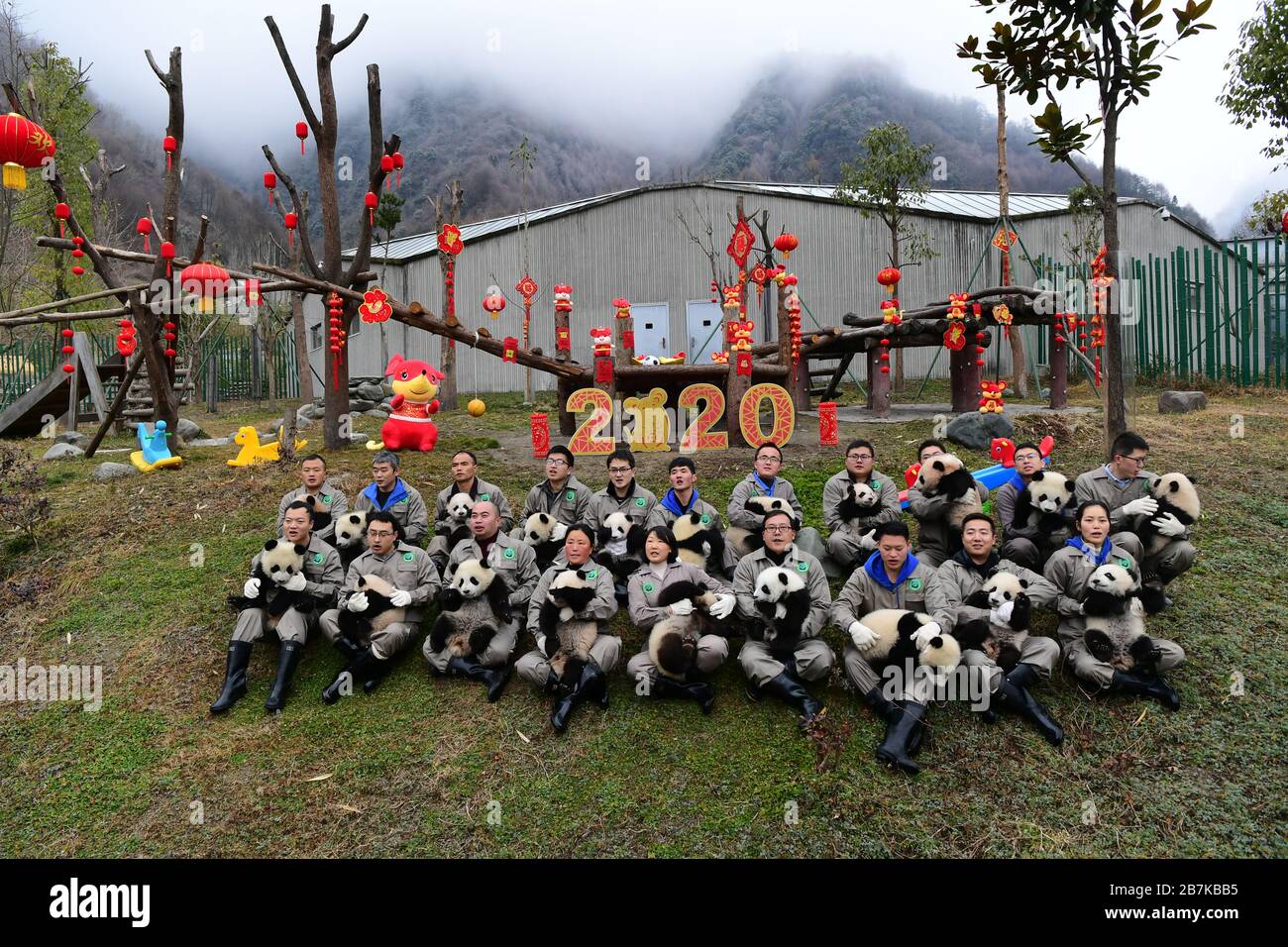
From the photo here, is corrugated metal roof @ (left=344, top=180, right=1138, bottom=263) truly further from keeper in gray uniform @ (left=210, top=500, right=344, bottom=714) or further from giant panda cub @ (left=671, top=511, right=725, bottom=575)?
giant panda cub @ (left=671, top=511, right=725, bottom=575)

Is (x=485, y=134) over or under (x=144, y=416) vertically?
over

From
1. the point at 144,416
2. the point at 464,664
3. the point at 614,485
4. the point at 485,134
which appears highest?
the point at 485,134

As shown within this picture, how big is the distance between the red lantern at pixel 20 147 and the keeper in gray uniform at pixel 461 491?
4209 mm

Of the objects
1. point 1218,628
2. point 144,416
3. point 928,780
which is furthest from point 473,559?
point 144,416

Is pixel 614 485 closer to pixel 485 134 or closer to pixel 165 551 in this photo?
pixel 165 551

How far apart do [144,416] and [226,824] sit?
1092 cm

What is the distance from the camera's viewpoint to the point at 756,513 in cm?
584

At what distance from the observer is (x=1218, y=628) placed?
5.31 m

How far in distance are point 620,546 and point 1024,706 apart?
8.64 ft

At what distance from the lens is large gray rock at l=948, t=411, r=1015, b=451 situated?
349 inches

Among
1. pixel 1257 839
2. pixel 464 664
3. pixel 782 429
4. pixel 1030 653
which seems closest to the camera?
pixel 1257 839

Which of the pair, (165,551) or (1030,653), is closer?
(1030,653)

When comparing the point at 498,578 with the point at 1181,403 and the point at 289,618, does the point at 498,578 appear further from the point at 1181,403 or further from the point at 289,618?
the point at 1181,403

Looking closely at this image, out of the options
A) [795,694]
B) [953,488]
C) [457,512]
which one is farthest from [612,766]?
[953,488]
